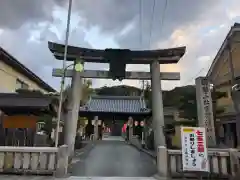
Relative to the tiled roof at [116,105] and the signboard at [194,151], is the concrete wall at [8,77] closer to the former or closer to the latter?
the signboard at [194,151]

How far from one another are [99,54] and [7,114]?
5.98 metres

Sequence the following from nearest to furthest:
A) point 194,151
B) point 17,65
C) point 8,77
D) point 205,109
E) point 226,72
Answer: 1. point 194,151
2. point 205,109
3. point 8,77
4. point 17,65
5. point 226,72

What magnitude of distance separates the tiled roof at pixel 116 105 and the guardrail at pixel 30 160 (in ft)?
77.7

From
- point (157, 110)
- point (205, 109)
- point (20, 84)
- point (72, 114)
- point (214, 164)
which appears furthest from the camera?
→ point (20, 84)

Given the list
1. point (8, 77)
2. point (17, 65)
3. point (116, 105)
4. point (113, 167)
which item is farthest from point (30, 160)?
point (116, 105)

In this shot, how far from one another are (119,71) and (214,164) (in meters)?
7.67

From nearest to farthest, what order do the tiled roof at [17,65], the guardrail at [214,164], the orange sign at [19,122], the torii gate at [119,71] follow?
1. the guardrail at [214,164]
2. the orange sign at [19,122]
3. the torii gate at [119,71]
4. the tiled roof at [17,65]

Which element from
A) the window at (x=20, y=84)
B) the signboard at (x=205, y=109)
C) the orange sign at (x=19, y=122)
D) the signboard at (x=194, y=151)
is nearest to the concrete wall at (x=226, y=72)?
the signboard at (x=205, y=109)

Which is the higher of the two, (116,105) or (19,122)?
(116,105)

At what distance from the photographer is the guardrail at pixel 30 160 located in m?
9.02

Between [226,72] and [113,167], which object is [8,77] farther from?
[226,72]

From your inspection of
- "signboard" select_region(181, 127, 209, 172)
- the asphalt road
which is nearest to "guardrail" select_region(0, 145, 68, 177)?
the asphalt road

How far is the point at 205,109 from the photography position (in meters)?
12.3

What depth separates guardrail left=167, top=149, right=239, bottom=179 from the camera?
8.73 m
